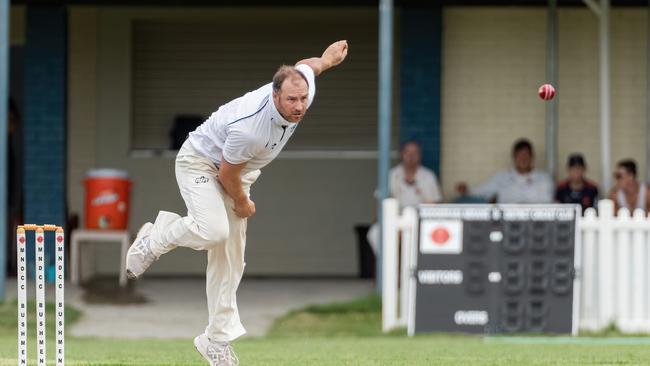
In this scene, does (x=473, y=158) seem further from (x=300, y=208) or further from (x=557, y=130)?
(x=300, y=208)

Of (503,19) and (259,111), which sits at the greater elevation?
(503,19)

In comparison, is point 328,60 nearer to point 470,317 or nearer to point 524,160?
point 470,317

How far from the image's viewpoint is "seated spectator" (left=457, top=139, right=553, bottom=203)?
48.0ft

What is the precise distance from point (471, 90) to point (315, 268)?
2.74 m

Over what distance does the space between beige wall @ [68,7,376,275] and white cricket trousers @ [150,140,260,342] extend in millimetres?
7963

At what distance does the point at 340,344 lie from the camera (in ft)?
36.1

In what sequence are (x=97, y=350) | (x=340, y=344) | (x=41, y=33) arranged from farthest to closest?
(x=41, y=33), (x=340, y=344), (x=97, y=350)

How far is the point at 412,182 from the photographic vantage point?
575 inches

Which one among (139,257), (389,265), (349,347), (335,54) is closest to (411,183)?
(389,265)

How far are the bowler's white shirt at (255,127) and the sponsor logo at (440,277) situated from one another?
4.79 meters

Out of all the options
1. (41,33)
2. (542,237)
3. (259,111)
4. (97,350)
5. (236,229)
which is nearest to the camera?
(259,111)

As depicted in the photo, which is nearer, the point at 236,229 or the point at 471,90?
the point at 236,229

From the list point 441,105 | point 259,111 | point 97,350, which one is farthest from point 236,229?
point 441,105

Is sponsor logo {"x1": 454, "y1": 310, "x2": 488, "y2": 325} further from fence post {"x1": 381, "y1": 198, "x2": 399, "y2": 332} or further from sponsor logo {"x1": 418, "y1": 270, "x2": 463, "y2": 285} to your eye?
fence post {"x1": 381, "y1": 198, "x2": 399, "y2": 332}
